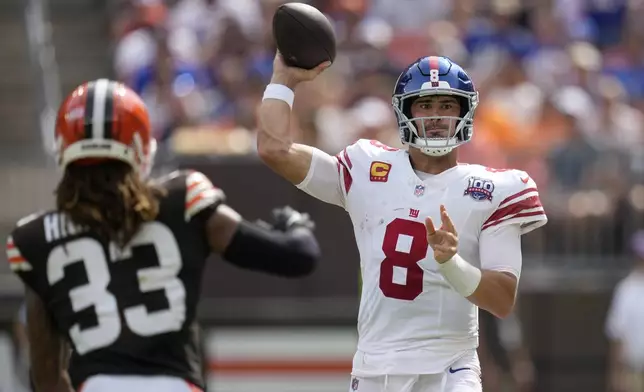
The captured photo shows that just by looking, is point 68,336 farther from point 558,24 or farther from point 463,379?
point 558,24

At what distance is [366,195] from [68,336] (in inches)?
47.4

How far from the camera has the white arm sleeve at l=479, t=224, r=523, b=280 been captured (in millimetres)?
4781

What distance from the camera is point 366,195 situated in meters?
5.04

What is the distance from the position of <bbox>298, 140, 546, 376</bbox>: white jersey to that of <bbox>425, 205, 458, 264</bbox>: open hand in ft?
1.07

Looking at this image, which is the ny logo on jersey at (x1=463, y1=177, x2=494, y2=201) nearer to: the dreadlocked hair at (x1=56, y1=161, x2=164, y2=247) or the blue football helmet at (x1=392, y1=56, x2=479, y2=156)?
the blue football helmet at (x1=392, y1=56, x2=479, y2=156)

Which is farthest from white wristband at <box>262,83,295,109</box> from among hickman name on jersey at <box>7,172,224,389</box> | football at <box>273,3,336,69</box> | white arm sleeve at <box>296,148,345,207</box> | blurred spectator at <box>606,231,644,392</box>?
blurred spectator at <box>606,231,644,392</box>

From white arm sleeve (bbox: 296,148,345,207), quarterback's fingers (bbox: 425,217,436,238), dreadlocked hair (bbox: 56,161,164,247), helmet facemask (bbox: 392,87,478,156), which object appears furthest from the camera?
white arm sleeve (bbox: 296,148,345,207)

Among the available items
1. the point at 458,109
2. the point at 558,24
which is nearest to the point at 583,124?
the point at 558,24

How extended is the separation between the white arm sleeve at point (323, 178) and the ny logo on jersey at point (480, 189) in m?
0.52

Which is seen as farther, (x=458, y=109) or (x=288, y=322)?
(x=288, y=322)

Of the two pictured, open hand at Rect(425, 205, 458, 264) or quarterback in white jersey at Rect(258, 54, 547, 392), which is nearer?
open hand at Rect(425, 205, 458, 264)

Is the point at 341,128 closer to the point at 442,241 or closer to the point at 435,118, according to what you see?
the point at 435,118

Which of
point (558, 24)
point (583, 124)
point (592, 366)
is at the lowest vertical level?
point (592, 366)

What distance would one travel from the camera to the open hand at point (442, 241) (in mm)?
4492
